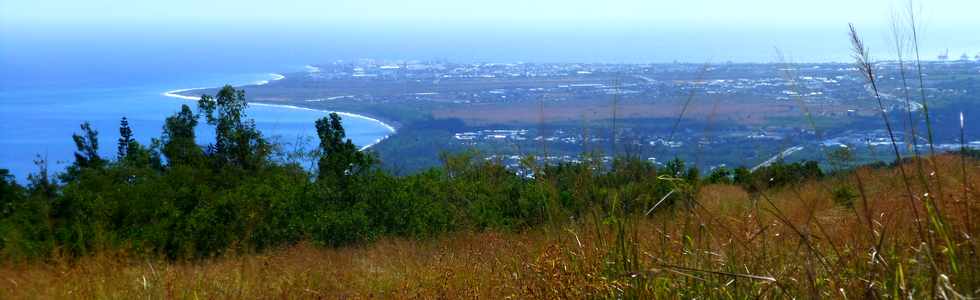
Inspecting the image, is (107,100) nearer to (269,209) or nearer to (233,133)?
(233,133)

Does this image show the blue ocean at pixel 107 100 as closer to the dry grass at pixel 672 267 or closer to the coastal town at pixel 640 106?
the coastal town at pixel 640 106

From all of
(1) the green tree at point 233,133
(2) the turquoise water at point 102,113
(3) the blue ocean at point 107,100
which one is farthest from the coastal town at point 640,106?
(1) the green tree at point 233,133

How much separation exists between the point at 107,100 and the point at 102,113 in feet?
28.0

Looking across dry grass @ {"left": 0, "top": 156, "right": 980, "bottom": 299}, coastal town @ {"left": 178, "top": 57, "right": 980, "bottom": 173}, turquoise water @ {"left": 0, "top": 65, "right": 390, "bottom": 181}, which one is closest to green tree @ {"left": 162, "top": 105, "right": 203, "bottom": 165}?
turquoise water @ {"left": 0, "top": 65, "right": 390, "bottom": 181}

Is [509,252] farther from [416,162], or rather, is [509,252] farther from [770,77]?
[416,162]

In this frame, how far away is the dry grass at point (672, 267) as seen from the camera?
2344 millimetres

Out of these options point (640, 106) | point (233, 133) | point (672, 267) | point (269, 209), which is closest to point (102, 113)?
point (233, 133)

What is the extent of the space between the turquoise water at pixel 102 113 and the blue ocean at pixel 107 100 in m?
0.04

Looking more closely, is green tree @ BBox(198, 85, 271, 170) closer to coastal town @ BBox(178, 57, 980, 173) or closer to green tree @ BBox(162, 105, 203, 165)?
green tree @ BBox(162, 105, 203, 165)

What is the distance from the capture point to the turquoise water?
25.0 metres

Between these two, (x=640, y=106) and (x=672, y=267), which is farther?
(x=640, y=106)

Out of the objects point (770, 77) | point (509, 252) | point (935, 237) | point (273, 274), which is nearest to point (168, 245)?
point (273, 274)

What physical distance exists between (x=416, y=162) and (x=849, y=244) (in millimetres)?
13247

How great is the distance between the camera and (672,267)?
2352 millimetres
